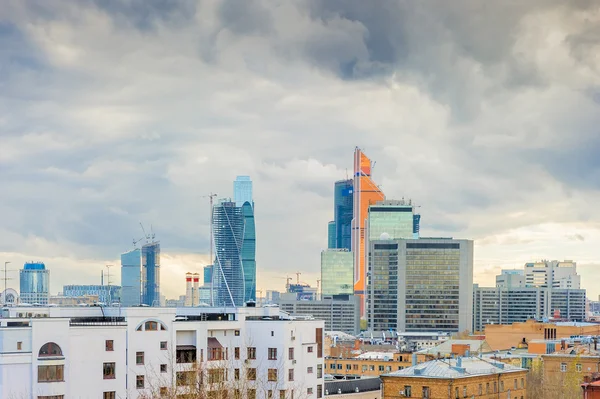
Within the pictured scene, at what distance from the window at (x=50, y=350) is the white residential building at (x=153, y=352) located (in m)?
0.07

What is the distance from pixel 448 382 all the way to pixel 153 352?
942 inches

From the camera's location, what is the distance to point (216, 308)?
9500 centimetres

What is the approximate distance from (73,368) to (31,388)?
3.21 m

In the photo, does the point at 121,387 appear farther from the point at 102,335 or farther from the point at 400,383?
the point at 400,383

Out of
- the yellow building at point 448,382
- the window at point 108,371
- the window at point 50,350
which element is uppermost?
the window at point 50,350

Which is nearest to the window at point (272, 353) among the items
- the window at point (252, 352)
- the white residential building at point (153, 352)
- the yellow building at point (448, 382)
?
the white residential building at point (153, 352)

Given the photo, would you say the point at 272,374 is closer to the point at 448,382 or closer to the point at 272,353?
the point at 272,353

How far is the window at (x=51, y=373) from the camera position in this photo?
76125mm

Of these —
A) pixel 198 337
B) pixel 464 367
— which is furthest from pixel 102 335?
pixel 464 367

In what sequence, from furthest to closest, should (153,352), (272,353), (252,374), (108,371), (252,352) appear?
(252,352) → (272,353) → (252,374) → (153,352) → (108,371)

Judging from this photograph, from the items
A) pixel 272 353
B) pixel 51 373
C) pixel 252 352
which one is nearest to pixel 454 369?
pixel 272 353

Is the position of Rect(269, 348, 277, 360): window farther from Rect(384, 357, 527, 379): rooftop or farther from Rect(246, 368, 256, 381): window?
Rect(384, 357, 527, 379): rooftop

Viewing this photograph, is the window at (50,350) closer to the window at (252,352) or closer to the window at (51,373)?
the window at (51,373)

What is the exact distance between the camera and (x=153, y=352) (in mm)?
81875
